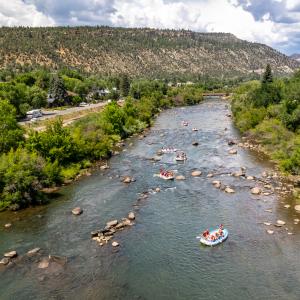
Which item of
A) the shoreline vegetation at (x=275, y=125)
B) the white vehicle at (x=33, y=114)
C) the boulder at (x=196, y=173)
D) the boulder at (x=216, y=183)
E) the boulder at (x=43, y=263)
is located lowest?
the white vehicle at (x=33, y=114)

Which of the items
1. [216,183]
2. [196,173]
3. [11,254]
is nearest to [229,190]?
[216,183]

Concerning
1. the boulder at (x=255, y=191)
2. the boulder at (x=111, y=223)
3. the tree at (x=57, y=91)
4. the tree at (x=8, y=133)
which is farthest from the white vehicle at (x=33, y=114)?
the boulder at (x=255, y=191)

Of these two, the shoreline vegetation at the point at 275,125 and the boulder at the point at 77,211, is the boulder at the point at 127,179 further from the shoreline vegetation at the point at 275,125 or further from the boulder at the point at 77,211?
the shoreline vegetation at the point at 275,125

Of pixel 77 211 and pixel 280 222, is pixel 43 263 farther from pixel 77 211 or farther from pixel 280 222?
pixel 280 222

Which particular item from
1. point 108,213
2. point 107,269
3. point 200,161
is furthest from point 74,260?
point 200,161

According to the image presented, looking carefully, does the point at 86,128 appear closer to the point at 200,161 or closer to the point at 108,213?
the point at 200,161
